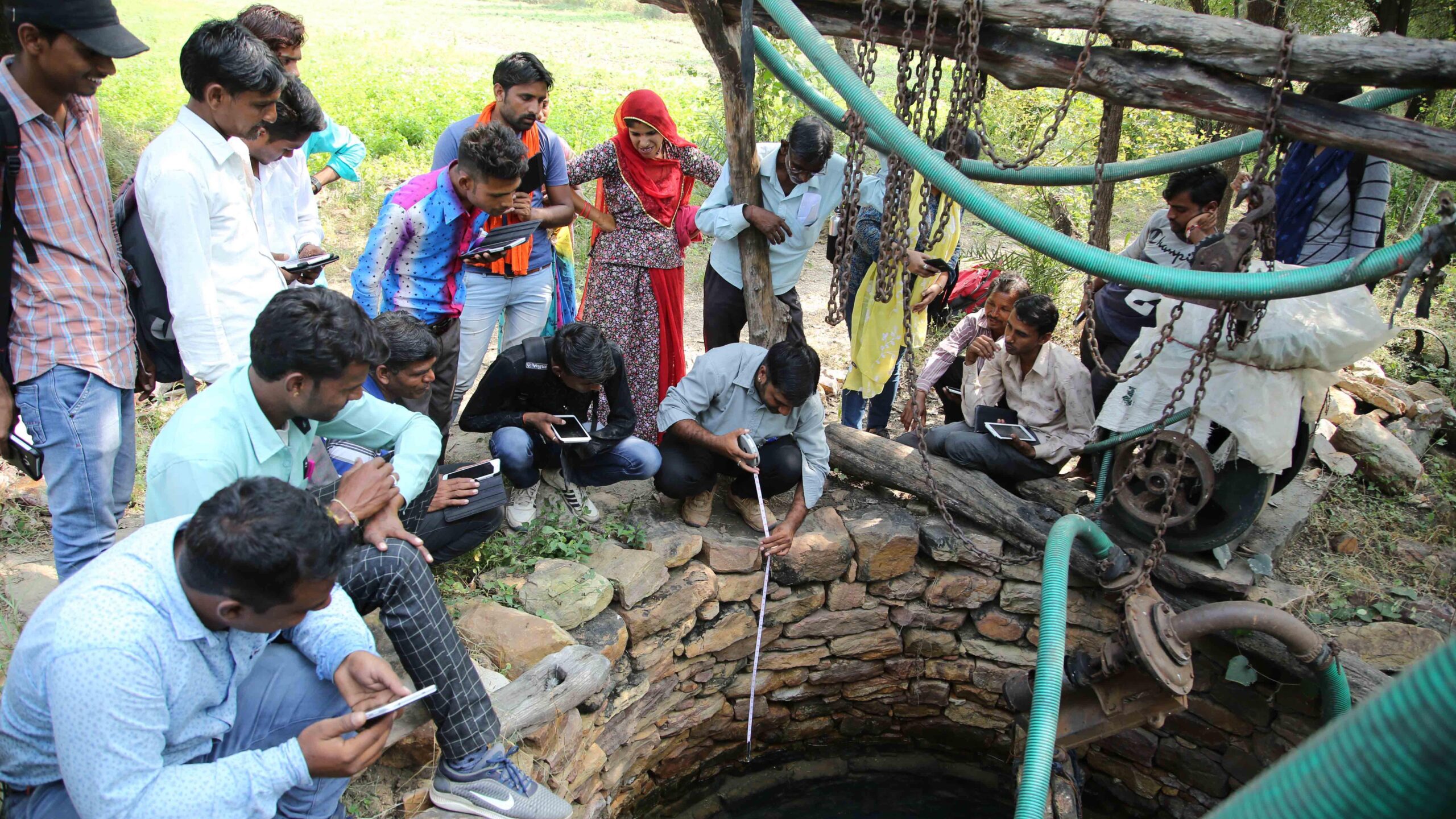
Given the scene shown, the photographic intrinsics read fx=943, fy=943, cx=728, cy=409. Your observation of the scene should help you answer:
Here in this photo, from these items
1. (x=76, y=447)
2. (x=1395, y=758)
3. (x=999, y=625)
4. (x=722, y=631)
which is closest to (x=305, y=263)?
(x=76, y=447)

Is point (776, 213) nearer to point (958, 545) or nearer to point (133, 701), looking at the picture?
point (958, 545)

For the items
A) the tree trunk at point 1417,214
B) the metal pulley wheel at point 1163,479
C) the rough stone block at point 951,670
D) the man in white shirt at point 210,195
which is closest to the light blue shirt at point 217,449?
the man in white shirt at point 210,195

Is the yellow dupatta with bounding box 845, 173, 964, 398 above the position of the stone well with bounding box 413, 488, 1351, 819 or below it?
above

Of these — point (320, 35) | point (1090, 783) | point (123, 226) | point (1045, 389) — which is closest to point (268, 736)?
point (123, 226)

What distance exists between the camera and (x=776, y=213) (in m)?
4.18

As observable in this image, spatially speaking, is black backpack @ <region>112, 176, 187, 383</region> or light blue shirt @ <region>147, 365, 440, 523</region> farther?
black backpack @ <region>112, 176, 187, 383</region>

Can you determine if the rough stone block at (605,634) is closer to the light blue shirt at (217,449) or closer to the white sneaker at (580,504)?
the white sneaker at (580,504)

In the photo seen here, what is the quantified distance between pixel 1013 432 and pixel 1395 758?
3.38 m

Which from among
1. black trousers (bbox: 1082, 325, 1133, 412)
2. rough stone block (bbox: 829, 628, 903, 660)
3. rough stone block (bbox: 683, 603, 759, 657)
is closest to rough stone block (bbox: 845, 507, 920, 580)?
rough stone block (bbox: 829, 628, 903, 660)

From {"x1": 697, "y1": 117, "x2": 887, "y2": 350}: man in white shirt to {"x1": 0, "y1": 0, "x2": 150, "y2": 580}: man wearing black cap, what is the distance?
2258 mm

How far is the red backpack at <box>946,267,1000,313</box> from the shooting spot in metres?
5.87

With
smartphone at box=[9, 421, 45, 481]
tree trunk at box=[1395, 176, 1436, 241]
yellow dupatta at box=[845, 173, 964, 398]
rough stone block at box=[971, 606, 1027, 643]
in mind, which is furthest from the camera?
tree trunk at box=[1395, 176, 1436, 241]

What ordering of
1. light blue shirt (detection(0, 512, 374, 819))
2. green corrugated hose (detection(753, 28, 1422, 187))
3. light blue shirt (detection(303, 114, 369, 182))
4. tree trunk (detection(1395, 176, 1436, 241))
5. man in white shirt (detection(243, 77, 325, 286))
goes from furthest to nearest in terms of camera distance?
tree trunk (detection(1395, 176, 1436, 241))
light blue shirt (detection(303, 114, 369, 182))
man in white shirt (detection(243, 77, 325, 286))
green corrugated hose (detection(753, 28, 1422, 187))
light blue shirt (detection(0, 512, 374, 819))

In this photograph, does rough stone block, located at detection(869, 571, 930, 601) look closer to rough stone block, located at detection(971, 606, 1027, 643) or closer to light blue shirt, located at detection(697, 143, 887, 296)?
rough stone block, located at detection(971, 606, 1027, 643)
